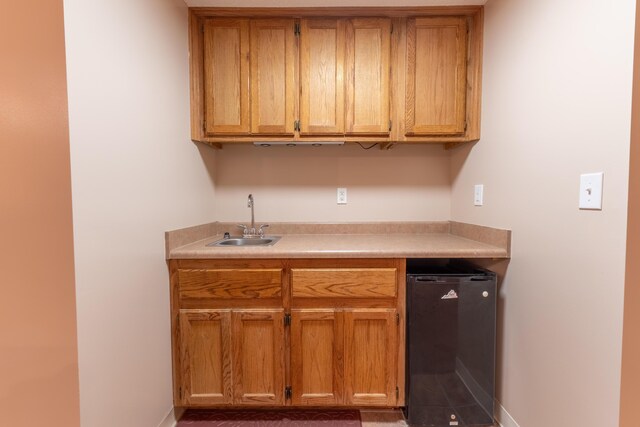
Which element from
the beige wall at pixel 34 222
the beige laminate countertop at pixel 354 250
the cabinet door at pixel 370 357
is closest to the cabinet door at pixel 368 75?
the beige laminate countertop at pixel 354 250

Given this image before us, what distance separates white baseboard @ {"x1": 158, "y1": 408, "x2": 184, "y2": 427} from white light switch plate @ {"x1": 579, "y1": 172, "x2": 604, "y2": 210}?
79.7 inches

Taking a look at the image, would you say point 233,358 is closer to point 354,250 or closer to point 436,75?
point 354,250

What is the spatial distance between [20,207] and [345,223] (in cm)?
179

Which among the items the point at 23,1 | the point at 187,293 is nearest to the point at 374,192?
the point at 187,293

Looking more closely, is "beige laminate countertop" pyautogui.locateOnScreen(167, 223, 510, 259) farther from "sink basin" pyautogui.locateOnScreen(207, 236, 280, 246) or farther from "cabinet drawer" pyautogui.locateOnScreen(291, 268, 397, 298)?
"sink basin" pyautogui.locateOnScreen(207, 236, 280, 246)

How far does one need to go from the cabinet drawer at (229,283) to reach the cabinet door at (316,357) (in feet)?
0.63

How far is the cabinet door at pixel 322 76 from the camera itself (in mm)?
1779

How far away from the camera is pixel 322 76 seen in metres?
1.80

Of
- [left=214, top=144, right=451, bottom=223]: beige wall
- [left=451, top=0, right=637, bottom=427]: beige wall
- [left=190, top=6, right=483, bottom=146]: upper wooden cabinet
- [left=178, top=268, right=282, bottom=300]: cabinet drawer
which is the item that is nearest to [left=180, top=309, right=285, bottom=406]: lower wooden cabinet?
[left=178, top=268, right=282, bottom=300]: cabinet drawer

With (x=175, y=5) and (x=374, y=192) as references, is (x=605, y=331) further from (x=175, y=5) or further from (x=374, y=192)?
(x=175, y=5)

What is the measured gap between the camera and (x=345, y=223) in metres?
2.14

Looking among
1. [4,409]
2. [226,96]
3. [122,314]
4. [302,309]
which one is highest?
[226,96]

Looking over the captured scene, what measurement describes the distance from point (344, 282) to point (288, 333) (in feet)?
1.30

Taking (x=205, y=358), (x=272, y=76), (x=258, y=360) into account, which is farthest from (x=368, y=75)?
(x=205, y=358)
